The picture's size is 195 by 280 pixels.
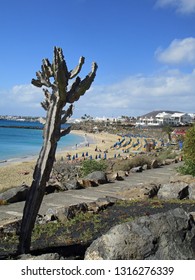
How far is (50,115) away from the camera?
6707 millimetres

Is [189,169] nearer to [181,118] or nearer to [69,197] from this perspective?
[69,197]

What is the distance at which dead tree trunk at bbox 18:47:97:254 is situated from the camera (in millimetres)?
6504

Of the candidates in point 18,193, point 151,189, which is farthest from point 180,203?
point 18,193

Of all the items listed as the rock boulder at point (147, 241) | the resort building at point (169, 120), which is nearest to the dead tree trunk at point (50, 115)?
the rock boulder at point (147, 241)

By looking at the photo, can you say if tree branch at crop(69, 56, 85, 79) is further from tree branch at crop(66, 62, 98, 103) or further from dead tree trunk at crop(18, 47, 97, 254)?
tree branch at crop(66, 62, 98, 103)

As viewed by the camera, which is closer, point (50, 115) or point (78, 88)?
point (50, 115)

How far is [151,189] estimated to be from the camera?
12141 mm

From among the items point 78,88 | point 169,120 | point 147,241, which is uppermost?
point 169,120

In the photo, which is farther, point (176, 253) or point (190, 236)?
point (190, 236)

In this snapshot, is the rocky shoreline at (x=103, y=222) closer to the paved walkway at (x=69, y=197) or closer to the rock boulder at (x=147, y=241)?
the rock boulder at (x=147, y=241)

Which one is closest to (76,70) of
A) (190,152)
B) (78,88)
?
(78,88)

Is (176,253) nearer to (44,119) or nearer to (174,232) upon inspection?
(174,232)

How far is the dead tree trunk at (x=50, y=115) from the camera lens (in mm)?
6504
